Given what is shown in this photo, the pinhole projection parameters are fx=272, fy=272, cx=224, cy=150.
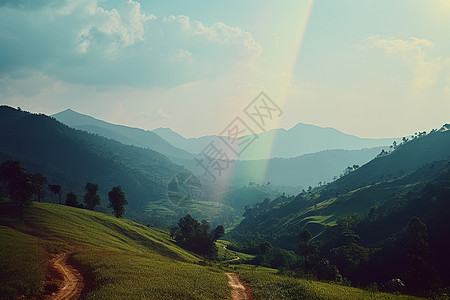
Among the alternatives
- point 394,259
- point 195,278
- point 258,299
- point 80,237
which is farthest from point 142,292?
point 394,259

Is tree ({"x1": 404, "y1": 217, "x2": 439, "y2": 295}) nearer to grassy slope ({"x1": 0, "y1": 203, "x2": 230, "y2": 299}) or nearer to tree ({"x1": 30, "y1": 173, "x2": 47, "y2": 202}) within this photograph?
grassy slope ({"x1": 0, "y1": 203, "x2": 230, "y2": 299})

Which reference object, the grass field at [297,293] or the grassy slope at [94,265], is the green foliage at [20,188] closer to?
the grassy slope at [94,265]

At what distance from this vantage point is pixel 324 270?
9956 cm

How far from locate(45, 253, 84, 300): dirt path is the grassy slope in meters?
1.42

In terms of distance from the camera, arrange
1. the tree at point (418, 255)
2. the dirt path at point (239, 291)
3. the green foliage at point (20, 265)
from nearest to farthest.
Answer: the green foliage at point (20, 265)
the dirt path at point (239, 291)
the tree at point (418, 255)

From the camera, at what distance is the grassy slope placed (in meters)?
34.2

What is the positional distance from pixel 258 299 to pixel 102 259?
28.6m

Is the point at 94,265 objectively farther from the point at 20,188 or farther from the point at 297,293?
the point at 20,188

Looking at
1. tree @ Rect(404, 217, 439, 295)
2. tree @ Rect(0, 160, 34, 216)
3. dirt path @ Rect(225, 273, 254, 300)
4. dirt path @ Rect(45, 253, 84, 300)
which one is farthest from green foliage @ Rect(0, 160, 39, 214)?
tree @ Rect(404, 217, 439, 295)

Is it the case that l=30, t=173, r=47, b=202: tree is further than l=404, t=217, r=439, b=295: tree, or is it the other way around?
l=30, t=173, r=47, b=202: tree

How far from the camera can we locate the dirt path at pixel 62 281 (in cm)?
3425

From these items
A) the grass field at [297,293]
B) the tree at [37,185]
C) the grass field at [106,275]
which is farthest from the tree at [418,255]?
the tree at [37,185]

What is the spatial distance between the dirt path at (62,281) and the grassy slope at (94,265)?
1419 mm

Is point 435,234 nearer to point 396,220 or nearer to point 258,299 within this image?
point 396,220
